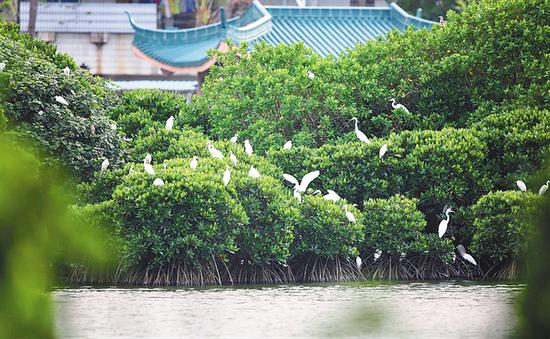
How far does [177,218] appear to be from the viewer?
A: 12164mm

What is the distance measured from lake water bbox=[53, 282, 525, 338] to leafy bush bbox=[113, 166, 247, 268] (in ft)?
1.43

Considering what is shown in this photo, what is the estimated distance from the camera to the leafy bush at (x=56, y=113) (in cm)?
1306

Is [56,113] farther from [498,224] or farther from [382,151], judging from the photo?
[498,224]

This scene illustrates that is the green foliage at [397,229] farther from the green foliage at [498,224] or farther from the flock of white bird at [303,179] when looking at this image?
the green foliage at [498,224]

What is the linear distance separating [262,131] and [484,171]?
2.92m

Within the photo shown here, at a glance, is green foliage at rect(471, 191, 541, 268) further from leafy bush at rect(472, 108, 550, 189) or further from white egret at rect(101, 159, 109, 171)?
white egret at rect(101, 159, 109, 171)

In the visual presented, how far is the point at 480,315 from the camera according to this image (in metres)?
9.92

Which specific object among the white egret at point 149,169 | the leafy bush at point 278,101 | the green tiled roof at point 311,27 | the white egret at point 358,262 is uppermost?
the green tiled roof at point 311,27

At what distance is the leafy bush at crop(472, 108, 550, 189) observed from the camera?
45.3ft

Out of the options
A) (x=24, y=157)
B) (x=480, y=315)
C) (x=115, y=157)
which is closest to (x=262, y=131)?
(x=115, y=157)

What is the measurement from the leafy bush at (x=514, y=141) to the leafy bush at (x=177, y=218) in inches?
138

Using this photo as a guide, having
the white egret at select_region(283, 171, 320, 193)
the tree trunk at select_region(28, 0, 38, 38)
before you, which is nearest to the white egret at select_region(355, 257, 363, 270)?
the white egret at select_region(283, 171, 320, 193)

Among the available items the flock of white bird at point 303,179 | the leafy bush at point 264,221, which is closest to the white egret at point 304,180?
the flock of white bird at point 303,179

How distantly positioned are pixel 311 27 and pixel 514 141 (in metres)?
11.8
